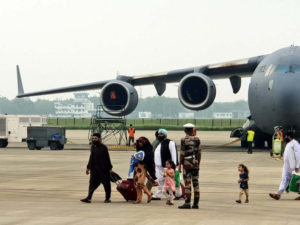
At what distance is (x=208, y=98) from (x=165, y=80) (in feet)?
18.4

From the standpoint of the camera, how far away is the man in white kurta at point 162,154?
1620 cm

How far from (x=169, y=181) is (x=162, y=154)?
2.21 ft

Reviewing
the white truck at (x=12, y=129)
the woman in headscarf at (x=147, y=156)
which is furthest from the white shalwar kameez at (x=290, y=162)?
the white truck at (x=12, y=129)

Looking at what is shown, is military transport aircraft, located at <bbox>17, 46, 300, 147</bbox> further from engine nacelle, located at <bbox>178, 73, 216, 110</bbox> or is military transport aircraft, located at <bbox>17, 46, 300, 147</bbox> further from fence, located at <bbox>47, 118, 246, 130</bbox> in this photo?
fence, located at <bbox>47, 118, 246, 130</bbox>

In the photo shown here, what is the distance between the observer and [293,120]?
1272 inches

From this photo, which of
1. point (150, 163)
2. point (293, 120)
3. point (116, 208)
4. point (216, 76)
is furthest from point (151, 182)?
point (216, 76)

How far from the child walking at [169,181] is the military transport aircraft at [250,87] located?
54.7 feet

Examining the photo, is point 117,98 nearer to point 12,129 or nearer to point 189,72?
point 189,72

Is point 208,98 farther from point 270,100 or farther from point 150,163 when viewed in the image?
point 150,163

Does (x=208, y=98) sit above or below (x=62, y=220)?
above

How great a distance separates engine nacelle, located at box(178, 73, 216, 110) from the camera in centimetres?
3666

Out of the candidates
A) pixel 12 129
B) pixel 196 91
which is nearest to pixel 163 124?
pixel 12 129

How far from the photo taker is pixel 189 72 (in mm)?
39875

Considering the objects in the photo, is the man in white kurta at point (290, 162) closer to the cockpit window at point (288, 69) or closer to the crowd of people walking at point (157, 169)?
the crowd of people walking at point (157, 169)
